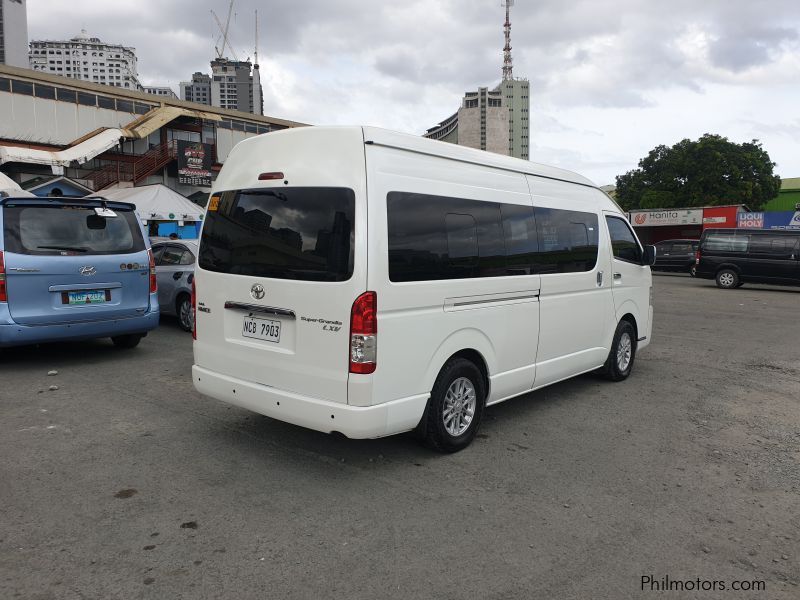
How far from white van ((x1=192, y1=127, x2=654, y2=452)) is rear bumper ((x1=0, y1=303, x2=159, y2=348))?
313 centimetres

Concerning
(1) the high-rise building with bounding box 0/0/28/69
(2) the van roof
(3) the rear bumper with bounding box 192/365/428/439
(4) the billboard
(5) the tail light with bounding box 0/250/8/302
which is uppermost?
(1) the high-rise building with bounding box 0/0/28/69

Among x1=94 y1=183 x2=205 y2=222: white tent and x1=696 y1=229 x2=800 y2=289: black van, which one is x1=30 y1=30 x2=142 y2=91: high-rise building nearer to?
x1=94 y1=183 x2=205 y2=222: white tent

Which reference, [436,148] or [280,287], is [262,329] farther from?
[436,148]

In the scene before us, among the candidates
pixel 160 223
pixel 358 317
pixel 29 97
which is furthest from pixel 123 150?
pixel 358 317

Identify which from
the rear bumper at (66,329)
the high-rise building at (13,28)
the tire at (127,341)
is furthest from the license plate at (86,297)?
the high-rise building at (13,28)

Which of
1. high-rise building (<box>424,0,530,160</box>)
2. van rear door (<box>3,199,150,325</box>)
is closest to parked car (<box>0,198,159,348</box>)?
van rear door (<box>3,199,150,325</box>)

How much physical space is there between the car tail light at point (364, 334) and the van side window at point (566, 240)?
2157 millimetres

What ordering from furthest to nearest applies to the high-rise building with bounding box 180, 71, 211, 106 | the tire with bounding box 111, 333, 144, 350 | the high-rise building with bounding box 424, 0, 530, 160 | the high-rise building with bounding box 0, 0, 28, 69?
the high-rise building with bounding box 180, 71, 211, 106
the high-rise building with bounding box 424, 0, 530, 160
the high-rise building with bounding box 0, 0, 28, 69
the tire with bounding box 111, 333, 144, 350

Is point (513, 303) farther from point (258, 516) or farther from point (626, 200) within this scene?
point (626, 200)

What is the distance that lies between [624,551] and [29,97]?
1463 inches

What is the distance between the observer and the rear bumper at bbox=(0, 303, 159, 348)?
22.1ft

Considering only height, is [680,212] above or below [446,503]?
above

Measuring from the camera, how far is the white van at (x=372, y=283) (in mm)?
3926

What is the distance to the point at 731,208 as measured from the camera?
1485 inches
